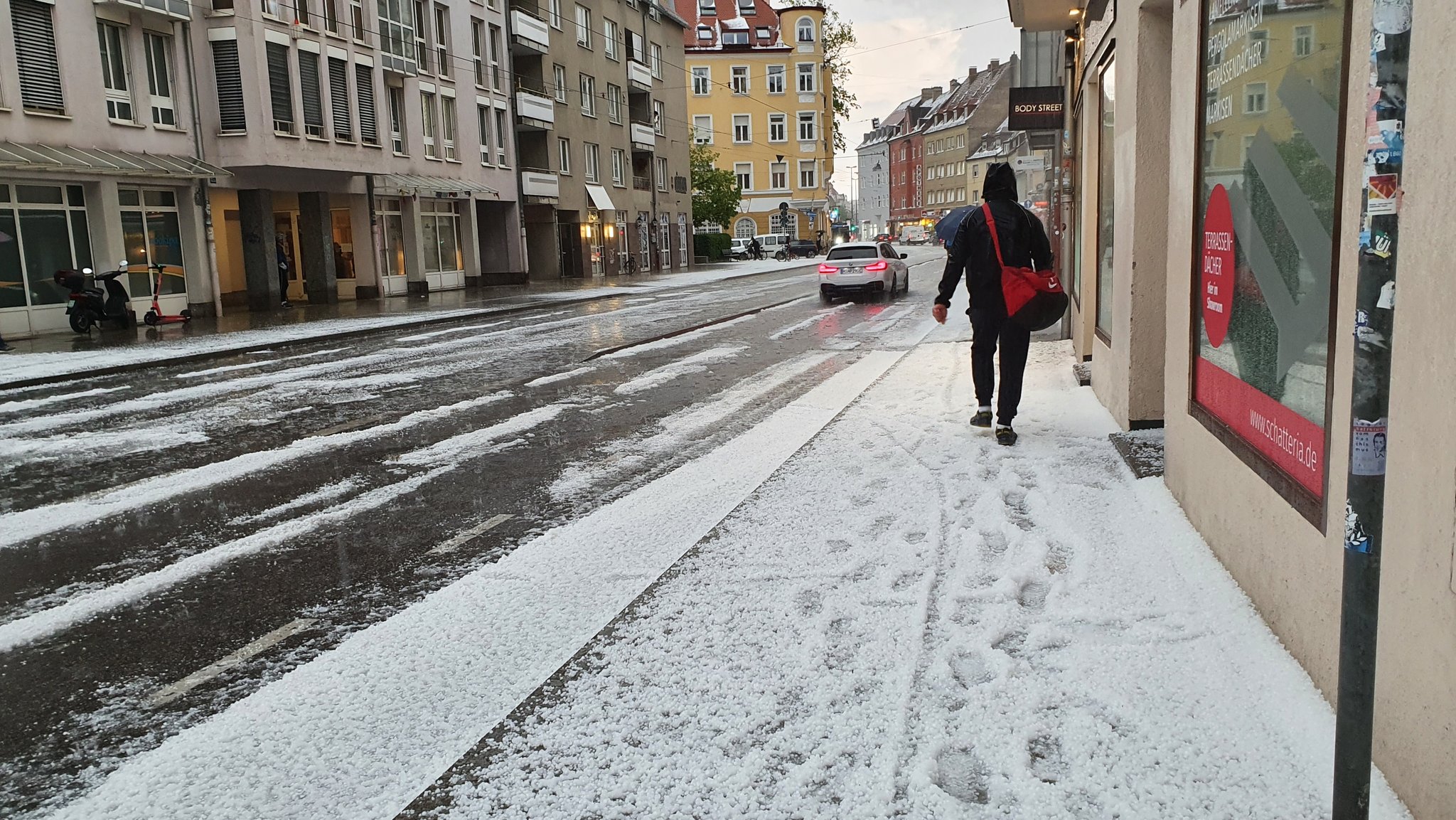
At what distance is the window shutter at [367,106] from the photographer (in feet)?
98.9

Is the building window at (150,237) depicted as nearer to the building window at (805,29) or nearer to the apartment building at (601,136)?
the apartment building at (601,136)

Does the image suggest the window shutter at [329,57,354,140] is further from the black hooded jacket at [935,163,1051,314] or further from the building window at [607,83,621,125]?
the black hooded jacket at [935,163,1051,314]

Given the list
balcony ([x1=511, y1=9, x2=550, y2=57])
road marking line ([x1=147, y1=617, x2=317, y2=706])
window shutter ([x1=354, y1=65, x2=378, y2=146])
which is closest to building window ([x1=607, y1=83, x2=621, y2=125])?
balcony ([x1=511, y1=9, x2=550, y2=57])

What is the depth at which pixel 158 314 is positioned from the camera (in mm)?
22281

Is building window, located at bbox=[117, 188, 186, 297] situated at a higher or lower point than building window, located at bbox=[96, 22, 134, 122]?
lower

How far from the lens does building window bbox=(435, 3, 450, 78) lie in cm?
3484

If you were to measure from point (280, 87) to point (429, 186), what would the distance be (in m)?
7.17

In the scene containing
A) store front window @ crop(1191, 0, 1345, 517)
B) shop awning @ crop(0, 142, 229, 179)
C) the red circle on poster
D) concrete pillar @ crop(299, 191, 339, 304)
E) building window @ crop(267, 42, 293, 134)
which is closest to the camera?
store front window @ crop(1191, 0, 1345, 517)

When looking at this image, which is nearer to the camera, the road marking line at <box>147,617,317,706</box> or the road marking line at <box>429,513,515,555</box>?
the road marking line at <box>147,617,317,706</box>

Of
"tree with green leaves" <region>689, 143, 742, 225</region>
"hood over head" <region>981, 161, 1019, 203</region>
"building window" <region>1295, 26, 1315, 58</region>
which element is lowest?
"hood over head" <region>981, 161, 1019, 203</region>

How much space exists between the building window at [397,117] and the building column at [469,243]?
435 cm

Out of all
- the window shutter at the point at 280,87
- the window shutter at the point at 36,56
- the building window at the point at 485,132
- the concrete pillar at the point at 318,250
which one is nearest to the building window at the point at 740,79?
the building window at the point at 485,132

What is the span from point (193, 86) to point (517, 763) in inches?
1028

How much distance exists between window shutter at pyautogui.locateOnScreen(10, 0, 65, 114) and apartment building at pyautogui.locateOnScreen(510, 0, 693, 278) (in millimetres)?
20215
